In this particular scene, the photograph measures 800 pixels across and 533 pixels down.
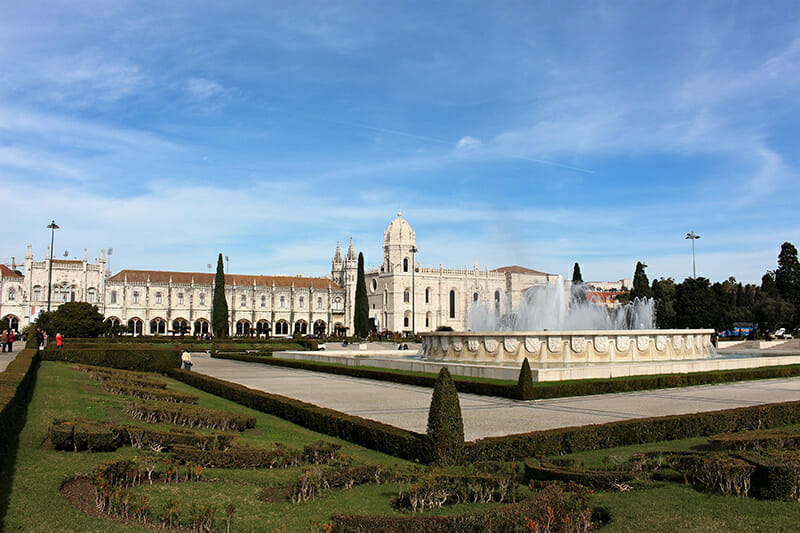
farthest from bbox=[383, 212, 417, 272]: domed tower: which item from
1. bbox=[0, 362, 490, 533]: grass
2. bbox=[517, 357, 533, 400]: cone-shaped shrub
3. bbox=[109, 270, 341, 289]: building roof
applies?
bbox=[0, 362, 490, 533]: grass

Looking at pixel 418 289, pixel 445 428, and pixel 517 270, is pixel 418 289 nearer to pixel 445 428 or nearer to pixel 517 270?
pixel 517 270

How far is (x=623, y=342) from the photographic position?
771 inches

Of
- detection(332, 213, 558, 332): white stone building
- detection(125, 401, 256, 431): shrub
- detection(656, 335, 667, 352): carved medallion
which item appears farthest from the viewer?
detection(332, 213, 558, 332): white stone building

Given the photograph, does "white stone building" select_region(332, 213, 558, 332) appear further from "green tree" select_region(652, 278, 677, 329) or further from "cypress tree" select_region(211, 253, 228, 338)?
"cypress tree" select_region(211, 253, 228, 338)

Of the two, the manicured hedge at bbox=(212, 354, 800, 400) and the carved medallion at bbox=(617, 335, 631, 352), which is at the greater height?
the carved medallion at bbox=(617, 335, 631, 352)

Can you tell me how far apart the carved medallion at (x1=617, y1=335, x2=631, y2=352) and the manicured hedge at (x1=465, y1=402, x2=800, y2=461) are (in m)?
8.59

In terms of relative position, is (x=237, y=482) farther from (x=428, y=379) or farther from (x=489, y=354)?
(x=489, y=354)

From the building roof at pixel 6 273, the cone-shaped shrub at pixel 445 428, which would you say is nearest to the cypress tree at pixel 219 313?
the building roof at pixel 6 273

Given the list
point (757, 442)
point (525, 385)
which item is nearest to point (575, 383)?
point (525, 385)

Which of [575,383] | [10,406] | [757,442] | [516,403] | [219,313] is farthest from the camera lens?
[219,313]

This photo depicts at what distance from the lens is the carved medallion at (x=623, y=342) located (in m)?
19.5

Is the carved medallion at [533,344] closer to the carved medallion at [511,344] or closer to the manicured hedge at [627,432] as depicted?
the carved medallion at [511,344]

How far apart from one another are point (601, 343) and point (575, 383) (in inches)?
203

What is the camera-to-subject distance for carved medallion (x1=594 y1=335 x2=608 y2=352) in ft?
62.7
